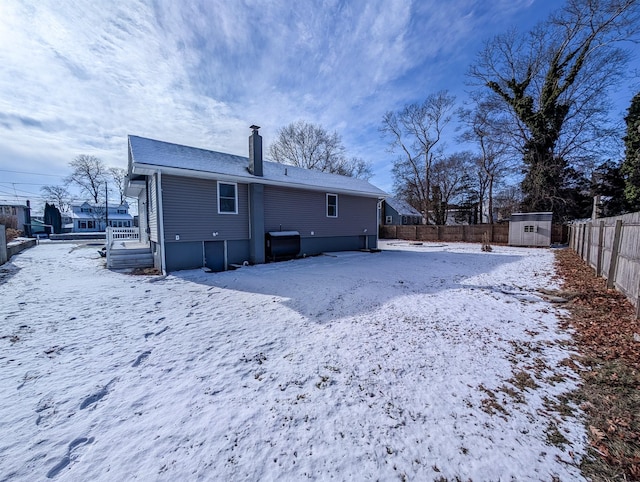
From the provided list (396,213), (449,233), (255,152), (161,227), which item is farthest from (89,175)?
(449,233)

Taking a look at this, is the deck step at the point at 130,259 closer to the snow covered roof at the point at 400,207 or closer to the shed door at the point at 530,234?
the shed door at the point at 530,234

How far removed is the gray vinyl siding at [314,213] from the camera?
10.6 metres

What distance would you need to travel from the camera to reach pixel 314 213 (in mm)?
12047

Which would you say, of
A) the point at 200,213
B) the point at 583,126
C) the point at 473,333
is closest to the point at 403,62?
the point at 200,213

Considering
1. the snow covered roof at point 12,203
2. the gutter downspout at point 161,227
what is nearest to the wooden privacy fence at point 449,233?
the gutter downspout at point 161,227

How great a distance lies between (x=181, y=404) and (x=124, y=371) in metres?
1.06

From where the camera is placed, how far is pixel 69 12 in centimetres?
598

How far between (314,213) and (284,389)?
985cm

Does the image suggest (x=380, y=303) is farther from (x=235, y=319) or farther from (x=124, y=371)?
(x=124, y=371)

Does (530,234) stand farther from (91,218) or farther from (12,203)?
(12,203)

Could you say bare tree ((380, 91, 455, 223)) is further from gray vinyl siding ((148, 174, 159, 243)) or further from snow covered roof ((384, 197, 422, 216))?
gray vinyl siding ((148, 174, 159, 243))

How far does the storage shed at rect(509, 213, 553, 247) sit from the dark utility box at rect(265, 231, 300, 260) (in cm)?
1517

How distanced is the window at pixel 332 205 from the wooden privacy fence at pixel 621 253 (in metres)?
9.19

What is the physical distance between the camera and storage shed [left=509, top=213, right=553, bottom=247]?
15804 mm
